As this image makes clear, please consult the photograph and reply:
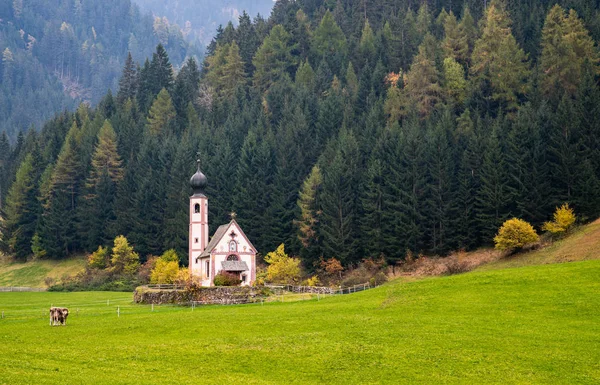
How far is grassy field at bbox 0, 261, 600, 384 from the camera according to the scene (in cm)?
2989

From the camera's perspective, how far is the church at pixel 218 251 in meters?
78.1

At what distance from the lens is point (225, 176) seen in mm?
107938

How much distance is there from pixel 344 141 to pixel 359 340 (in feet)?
203

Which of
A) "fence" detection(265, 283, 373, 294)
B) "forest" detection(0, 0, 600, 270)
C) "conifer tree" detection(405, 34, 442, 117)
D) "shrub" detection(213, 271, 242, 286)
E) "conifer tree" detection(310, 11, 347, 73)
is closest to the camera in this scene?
"fence" detection(265, 283, 373, 294)

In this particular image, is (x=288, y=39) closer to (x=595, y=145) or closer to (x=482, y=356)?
(x=595, y=145)

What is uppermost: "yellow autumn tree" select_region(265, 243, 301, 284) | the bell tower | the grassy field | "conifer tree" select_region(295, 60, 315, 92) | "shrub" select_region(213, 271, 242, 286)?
"conifer tree" select_region(295, 60, 315, 92)

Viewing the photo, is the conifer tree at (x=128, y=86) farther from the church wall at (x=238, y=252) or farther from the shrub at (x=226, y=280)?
the shrub at (x=226, y=280)

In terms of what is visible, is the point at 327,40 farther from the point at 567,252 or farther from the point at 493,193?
the point at 567,252

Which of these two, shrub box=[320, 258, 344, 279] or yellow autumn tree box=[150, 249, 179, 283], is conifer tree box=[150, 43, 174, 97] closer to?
yellow autumn tree box=[150, 249, 179, 283]

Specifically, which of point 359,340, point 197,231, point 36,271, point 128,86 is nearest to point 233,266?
point 197,231

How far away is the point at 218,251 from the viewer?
78688 millimetres

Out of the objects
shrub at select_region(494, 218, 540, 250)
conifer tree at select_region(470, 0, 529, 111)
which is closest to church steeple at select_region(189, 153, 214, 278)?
shrub at select_region(494, 218, 540, 250)

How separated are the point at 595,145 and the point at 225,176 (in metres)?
51.2

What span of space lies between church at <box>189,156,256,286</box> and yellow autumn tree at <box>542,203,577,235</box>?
3024cm
